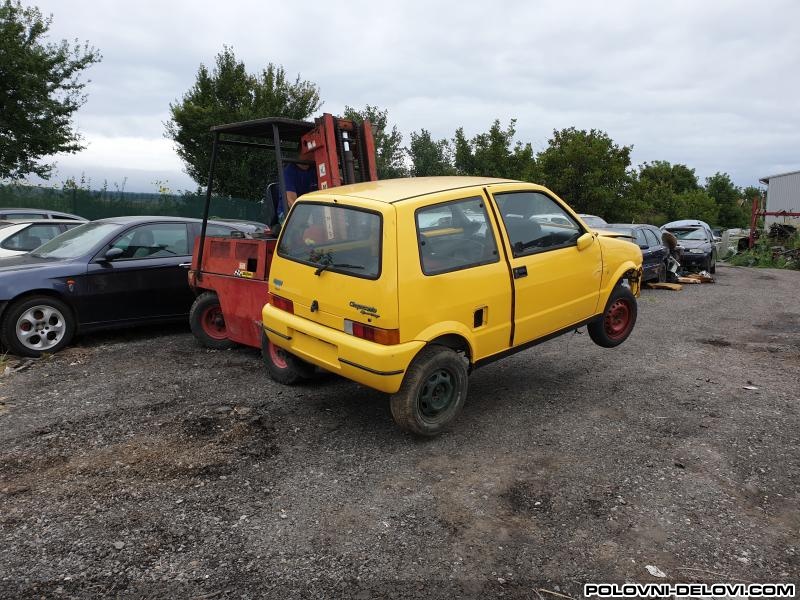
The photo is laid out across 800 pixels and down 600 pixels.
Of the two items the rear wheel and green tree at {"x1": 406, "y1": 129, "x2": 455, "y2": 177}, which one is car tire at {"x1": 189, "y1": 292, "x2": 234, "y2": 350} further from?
green tree at {"x1": 406, "y1": 129, "x2": 455, "y2": 177}

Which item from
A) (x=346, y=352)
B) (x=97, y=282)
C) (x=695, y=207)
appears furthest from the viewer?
(x=695, y=207)

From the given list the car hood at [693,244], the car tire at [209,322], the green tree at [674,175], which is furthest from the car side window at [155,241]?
the green tree at [674,175]

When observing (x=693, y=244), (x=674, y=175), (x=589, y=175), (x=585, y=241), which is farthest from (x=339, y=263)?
(x=674, y=175)

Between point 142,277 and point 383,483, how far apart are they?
4.66 metres

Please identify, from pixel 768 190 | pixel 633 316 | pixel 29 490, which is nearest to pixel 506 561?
pixel 29 490

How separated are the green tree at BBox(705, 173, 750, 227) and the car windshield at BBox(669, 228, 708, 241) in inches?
1610

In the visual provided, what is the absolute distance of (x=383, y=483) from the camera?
3.77 meters

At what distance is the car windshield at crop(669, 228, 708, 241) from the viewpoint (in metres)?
16.7

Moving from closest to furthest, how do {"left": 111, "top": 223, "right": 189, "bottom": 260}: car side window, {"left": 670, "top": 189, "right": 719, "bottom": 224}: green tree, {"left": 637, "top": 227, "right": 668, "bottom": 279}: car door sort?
1. {"left": 111, "top": 223, "right": 189, "bottom": 260}: car side window
2. {"left": 637, "top": 227, "right": 668, "bottom": 279}: car door
3. {"left": 670, "top": 189, "right": 719, "bottom": 224}: green tree

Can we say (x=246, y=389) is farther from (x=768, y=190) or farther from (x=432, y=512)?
(x=768, y=190)

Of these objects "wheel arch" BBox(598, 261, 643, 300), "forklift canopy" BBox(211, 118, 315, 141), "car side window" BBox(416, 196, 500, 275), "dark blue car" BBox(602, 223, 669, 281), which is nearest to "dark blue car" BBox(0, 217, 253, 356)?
"forklift canopy" BBox(211, 118, 315, 141)

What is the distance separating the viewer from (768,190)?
34.5m

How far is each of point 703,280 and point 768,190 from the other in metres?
24.8

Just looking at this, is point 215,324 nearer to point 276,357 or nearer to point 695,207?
point 276,357
